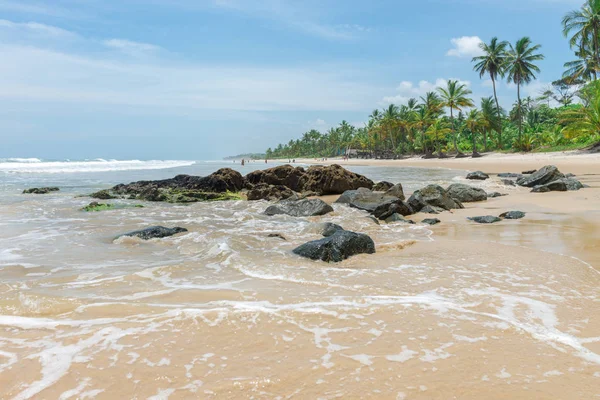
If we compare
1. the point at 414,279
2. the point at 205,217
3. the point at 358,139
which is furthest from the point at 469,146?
the point at 414,279

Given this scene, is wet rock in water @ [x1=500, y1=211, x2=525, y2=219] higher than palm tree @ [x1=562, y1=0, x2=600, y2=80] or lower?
lower

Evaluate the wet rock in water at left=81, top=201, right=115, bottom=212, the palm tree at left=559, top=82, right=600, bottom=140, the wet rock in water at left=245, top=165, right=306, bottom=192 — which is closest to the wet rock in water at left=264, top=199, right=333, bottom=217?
the wet rock in water at left=81, top=201, right=115, bottom=212

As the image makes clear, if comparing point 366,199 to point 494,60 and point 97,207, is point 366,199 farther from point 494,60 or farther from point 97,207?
point 494,60

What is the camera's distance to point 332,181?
1677 centimetres

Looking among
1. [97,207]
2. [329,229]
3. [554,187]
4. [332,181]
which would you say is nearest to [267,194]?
[332,181]

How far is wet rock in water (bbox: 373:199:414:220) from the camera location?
9.88m

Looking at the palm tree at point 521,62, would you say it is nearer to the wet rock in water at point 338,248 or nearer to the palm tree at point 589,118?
the palm tree at point 589,118

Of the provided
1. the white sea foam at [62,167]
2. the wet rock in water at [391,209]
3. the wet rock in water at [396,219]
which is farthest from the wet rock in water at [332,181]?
the white sea foam at [62,167]

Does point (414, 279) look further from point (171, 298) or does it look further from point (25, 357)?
point (25, 357)

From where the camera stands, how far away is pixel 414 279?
4.53 meters

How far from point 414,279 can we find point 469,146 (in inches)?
2479

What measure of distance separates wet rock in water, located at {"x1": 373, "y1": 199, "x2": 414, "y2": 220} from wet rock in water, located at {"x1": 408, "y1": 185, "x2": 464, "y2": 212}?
0.52 metres

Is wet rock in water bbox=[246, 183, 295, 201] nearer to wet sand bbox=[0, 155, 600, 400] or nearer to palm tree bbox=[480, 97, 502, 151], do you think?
wet sand bbox=[0, 155, 600, 400]

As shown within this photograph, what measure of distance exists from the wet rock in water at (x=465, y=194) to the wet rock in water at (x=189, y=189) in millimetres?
8257
